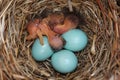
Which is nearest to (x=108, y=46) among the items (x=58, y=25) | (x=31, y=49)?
(x=58, y=25)

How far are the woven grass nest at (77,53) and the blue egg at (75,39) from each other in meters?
0.06

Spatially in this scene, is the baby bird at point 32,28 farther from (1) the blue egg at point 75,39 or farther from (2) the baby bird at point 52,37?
(1) the blue egg at point 75,39

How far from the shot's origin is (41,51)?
1.38 meters

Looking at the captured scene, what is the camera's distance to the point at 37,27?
144cm

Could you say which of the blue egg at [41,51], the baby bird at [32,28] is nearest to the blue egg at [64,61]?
the blue egg at [41,51]

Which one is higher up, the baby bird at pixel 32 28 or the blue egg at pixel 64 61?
the baby bird at pixel 32 28

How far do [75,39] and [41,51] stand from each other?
0.50 feet

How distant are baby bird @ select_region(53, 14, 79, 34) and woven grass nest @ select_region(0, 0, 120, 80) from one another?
0.16 ft

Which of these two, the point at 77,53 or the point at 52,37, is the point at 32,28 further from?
the point at 77,53

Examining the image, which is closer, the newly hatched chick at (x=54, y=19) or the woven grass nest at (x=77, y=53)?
the woven grass nest at (x=77, y=53)

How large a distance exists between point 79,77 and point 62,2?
0.36 m

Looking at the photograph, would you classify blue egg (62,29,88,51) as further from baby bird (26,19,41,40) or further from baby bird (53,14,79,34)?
baby bird (26,19,41,40)

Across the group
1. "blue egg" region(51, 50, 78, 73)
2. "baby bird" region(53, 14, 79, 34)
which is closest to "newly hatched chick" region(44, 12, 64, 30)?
"baby bird" region(53, 14, 79, 34)

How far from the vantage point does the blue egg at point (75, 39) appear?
54.9 inches
